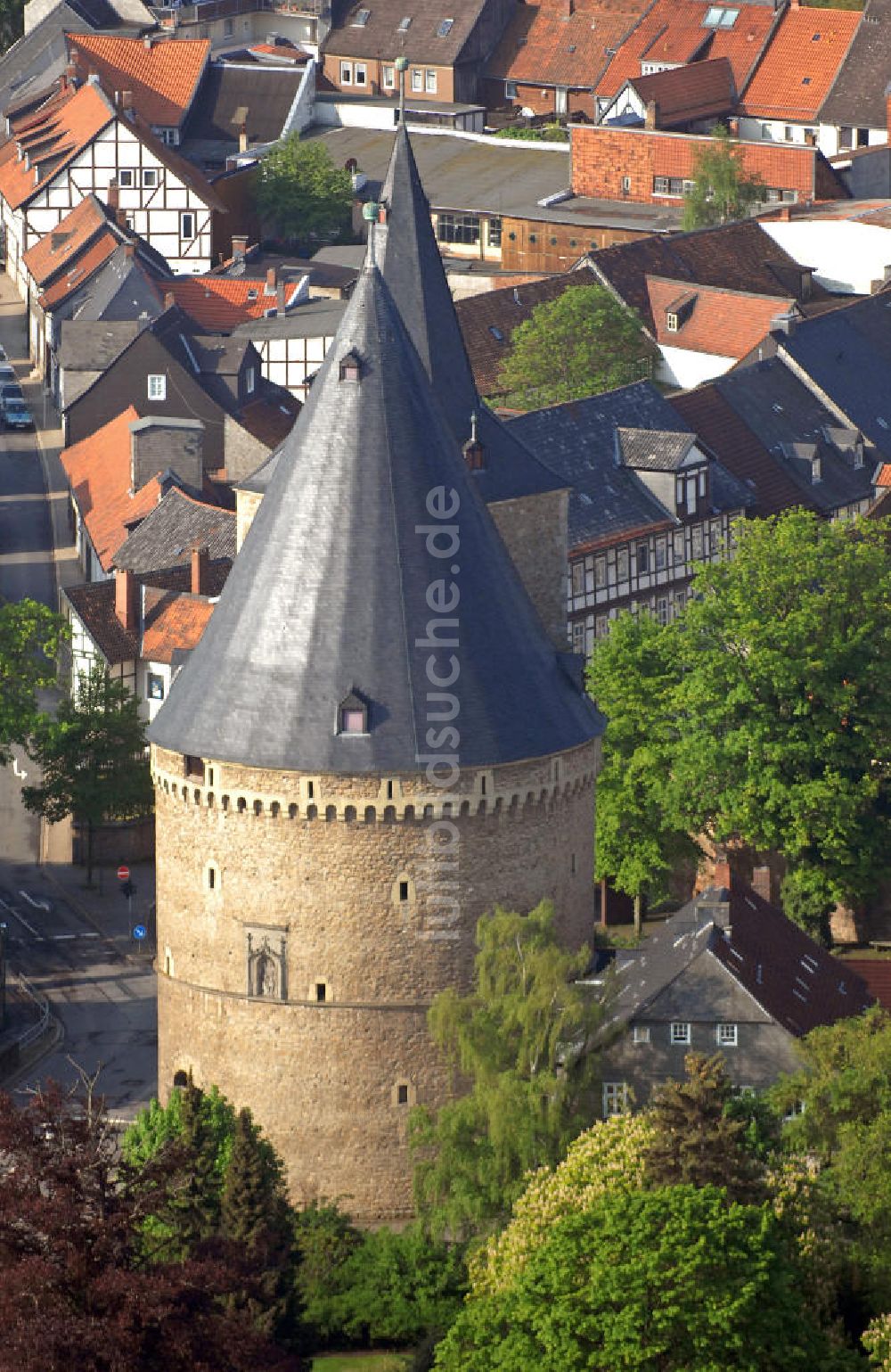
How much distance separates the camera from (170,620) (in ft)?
395

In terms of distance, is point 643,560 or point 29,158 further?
point 29,158

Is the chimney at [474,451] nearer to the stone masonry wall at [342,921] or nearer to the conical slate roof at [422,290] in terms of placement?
the conical slate roof at [422,290]

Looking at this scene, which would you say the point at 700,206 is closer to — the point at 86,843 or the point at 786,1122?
the point at 86,843

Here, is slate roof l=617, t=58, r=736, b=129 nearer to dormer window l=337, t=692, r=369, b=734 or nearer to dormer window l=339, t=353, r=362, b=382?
dormer window l=339, t=353, r=362, b=382

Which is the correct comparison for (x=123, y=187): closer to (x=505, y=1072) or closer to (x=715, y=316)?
(x=715, y=316)

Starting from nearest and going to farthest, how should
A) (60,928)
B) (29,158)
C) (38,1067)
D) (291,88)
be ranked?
(38,1067), (60,928), (29,158), (291,88)

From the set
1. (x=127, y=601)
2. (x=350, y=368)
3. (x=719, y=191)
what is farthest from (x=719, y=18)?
(x=350, y=368)

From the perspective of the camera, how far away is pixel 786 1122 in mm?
85188

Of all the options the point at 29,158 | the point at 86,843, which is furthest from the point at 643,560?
the point at 29,158

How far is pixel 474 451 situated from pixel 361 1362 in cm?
2775

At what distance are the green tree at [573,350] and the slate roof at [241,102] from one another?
4632 cm

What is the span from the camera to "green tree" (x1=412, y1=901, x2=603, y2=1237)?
8556 cm

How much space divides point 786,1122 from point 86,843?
34431mm

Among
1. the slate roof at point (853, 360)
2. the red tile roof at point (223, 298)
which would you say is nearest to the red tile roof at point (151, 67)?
the red tile roof at point (223, 298)
